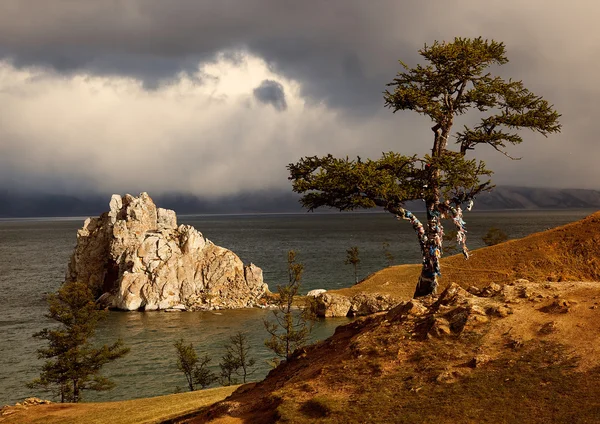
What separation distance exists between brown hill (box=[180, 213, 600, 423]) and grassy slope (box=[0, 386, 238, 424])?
6.80m

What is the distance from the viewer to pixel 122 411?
107ft

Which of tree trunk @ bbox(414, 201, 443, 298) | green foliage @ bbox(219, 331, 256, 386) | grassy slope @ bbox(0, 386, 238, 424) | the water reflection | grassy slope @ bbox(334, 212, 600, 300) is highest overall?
tree trunk @ bbox(414, 201, 443, 298)

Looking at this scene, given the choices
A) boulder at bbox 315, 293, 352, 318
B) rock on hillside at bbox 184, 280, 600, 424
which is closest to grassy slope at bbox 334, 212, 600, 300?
boulder at bbox 315, 293, 352, 318

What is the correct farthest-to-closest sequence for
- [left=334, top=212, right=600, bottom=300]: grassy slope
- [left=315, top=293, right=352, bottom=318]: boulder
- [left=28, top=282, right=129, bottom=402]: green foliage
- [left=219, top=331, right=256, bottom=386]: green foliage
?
[left=315, top=293, right=352, bottom=318]: boulder
[left=334, top=212, right=600, bottom=300]: grassy slope
[left=219, top=331, right=256, bottom=386]: green foliage
[left=28, top=282, right=129, bottom=402]: green foliage

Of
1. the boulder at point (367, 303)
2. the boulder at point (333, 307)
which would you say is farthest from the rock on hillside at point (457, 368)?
the boulder at point (333, 307)

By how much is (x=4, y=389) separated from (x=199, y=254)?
169 feet

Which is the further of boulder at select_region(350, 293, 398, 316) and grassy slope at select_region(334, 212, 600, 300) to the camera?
boulder at select_region(350, 293, 398, 316)

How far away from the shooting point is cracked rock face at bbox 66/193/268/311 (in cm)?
9531

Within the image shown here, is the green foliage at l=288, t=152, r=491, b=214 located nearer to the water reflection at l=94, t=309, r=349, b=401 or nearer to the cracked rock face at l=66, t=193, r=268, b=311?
the water reflection at l=94, t=309, r=349, b=401

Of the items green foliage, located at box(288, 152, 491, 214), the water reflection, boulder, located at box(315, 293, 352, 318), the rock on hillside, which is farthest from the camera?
boulder, located at box(315, 293, 352, 318)

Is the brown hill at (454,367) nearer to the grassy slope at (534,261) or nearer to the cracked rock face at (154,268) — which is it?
the grassy slope at (534,261)

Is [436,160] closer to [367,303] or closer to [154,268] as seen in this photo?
[367,303]

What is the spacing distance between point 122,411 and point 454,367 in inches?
939

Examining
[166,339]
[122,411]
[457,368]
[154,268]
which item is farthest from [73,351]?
[154,268]
